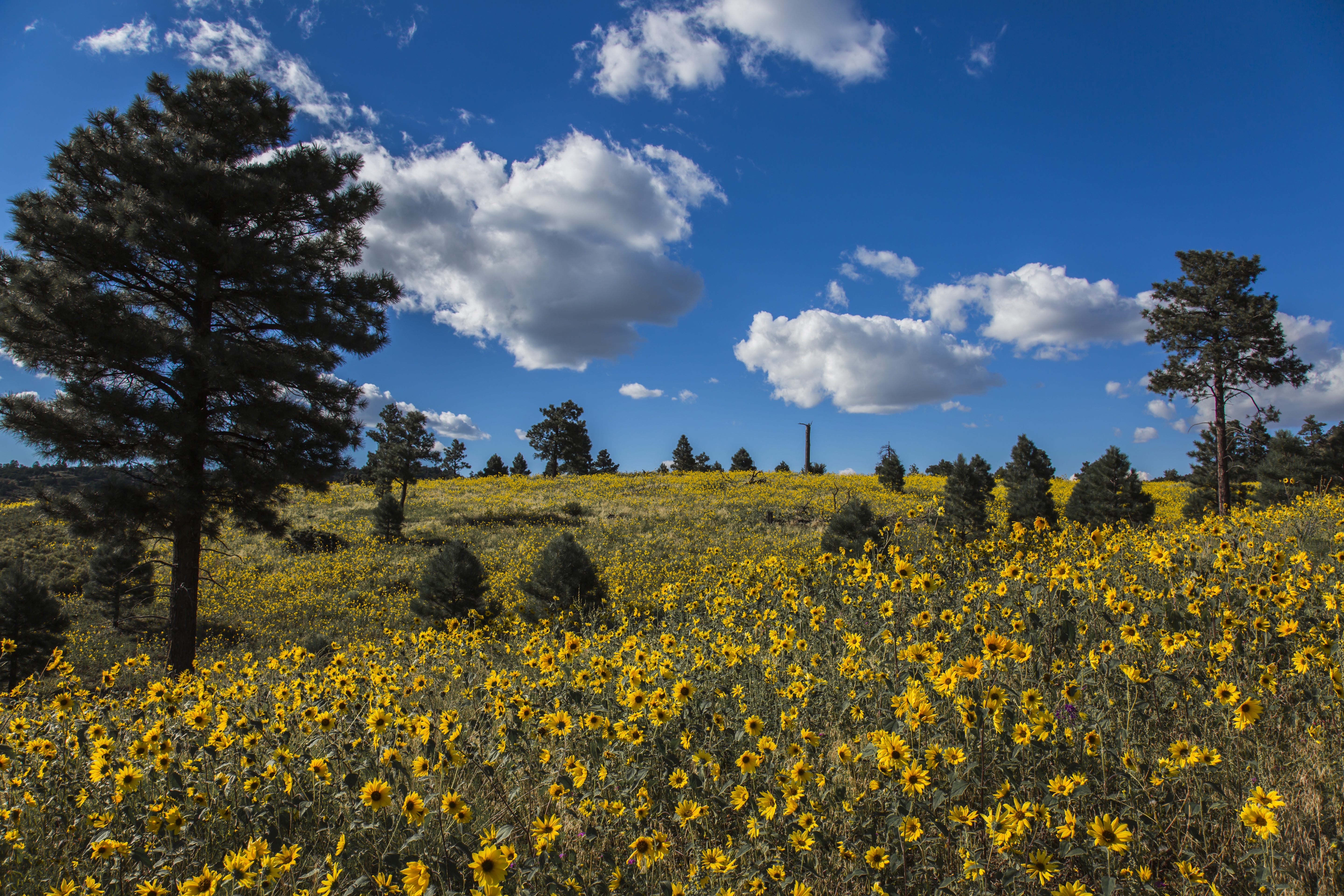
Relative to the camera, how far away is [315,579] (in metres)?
22.0

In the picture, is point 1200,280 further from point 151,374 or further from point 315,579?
point 315,579

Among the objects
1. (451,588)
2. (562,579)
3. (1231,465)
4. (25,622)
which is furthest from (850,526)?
(1231,465)

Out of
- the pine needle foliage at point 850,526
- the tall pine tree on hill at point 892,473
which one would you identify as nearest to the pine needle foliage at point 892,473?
the tall pine tree on hill at point 892,473

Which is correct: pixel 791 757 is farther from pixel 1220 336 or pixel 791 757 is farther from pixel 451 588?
pixel 1220 336

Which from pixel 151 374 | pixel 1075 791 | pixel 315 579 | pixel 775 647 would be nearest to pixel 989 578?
pixel 775 647

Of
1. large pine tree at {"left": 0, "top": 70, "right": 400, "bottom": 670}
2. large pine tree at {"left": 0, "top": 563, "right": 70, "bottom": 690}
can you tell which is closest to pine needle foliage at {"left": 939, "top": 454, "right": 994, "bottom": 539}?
large pine tree at {"left": 0, "top": 70, "right": 400, "bottom": 670}

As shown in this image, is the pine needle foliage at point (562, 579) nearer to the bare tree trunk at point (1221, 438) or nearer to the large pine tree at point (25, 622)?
the large pine tree at point (25, 622)

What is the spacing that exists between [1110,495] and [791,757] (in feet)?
86.9

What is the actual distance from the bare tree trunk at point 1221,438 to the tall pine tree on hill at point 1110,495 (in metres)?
2.41

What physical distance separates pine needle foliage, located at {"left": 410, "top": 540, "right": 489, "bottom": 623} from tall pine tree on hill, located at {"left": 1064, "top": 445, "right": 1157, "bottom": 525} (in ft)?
72.4

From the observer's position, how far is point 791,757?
2.66 metres

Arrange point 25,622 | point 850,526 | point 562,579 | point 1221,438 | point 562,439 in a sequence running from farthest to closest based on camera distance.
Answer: point 562,439 < point 1221,438 < point 850,526 < point 25,622 < point 562,579

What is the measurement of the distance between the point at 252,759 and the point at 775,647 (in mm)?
2939

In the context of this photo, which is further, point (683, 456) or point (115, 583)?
point (683, 456)
